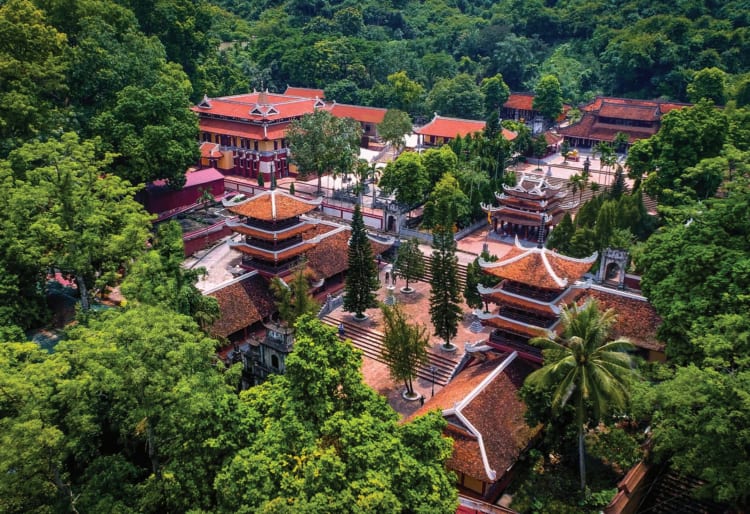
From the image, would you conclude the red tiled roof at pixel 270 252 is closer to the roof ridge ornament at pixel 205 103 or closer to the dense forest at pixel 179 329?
the dense forest at pixel 179 329

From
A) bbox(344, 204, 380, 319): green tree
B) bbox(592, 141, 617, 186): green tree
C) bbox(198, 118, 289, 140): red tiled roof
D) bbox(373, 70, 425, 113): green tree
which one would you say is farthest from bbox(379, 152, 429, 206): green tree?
bbox(373, 70, 425, 113): green tree

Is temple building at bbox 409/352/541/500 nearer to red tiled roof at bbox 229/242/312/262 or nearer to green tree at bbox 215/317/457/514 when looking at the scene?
green tree at bbox 215/317/457/514

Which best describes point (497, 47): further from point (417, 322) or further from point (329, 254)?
point (417, 322)

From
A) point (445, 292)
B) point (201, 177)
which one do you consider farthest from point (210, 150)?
point (445, 292)

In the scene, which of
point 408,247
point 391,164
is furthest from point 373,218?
point 408,247

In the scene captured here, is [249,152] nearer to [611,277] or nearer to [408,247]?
[408,247]
